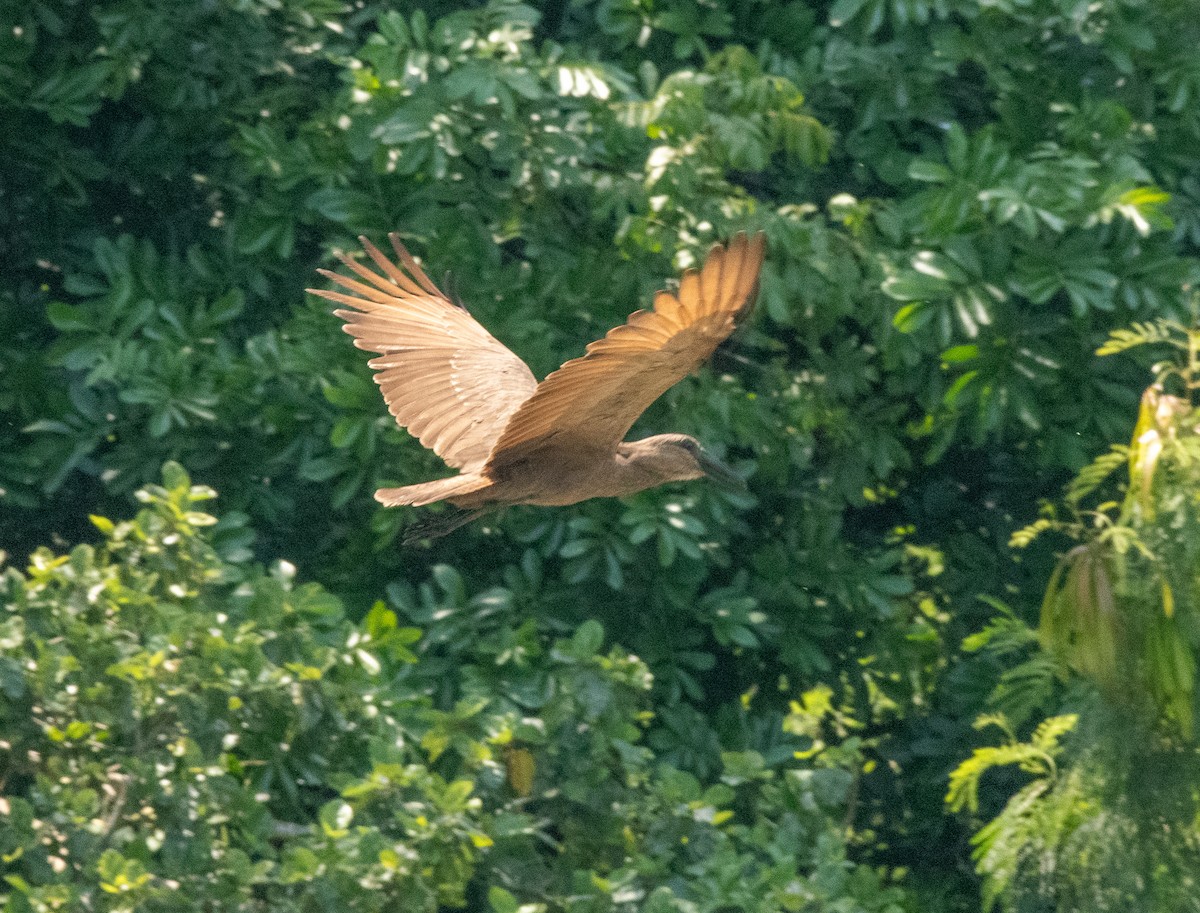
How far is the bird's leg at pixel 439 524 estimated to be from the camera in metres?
→ 4.92

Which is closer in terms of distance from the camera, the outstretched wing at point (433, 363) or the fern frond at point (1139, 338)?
the outstretched wing at point (433, 363)

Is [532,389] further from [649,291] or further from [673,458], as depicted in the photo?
[649,291]

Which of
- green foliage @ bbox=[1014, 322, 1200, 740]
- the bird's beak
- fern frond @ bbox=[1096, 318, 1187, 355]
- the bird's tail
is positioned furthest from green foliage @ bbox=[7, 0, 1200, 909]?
the bird's tail

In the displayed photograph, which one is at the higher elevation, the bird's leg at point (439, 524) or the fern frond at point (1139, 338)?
the fern frond at point (1139, 338)

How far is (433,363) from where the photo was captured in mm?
5160

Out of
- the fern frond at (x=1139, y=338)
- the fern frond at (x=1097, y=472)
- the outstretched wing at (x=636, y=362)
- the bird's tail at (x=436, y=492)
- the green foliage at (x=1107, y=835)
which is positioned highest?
the outstretched wing at (x=636, y=362)

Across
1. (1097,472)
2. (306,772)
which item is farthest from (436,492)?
(1097,472)

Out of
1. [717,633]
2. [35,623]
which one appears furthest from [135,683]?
[717,633]

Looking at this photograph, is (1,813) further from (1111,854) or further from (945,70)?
(945,70)

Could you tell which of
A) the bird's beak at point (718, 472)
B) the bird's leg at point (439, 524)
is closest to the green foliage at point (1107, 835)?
the bird's beak at point (718, 472)

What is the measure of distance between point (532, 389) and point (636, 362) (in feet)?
4.00

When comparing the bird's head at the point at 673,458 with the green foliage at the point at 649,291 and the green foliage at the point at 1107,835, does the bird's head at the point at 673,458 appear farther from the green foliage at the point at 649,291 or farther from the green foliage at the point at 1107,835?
the green foliage at the point at 1107,835

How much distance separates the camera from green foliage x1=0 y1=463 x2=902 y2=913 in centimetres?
483

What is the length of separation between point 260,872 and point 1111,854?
7.16 feet
